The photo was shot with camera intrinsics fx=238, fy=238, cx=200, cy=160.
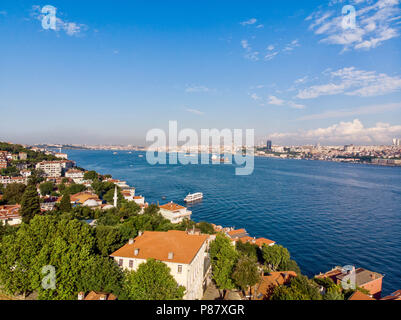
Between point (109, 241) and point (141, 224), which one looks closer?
point (109, 241)

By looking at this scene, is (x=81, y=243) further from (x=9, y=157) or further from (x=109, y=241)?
(x=9, y=157)

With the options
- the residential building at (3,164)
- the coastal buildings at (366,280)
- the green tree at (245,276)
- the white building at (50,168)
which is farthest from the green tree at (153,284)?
the white building at (50,168)

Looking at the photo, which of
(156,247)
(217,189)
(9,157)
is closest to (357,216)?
(217,189)

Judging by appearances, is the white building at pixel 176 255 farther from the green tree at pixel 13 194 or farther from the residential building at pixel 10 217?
the green tree at pixel 13 194

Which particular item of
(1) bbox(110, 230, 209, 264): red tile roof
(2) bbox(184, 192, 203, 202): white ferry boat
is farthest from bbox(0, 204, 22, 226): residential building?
(2) bbox(184, 192, 203, 202): white ferry boat

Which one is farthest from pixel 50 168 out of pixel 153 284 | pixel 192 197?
pixel 153 284
